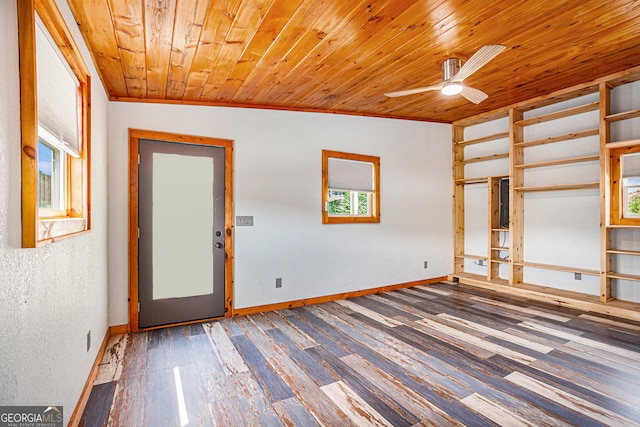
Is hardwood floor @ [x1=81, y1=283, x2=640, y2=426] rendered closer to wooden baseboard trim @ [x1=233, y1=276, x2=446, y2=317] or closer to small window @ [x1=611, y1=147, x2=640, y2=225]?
wooden baseboard trim @ [x1=233, y1=276, x2=446, y2=317]

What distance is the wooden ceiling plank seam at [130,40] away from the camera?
6.94 ft

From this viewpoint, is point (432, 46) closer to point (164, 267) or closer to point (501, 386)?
point (501, 386)

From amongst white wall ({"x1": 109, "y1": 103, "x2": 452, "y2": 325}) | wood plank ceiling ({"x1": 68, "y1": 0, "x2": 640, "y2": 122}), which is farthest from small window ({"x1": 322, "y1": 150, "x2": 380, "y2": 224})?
wood plank ceiling ({"x1": 68, "y1": 0, "x2": 640, "y2": 122})

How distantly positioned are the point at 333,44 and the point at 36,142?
2.20 metres

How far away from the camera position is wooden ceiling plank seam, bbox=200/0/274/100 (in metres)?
2.17

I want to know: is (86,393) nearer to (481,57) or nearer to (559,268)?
(481,57)

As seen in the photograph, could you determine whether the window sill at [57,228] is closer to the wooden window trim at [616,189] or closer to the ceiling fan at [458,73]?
the ceiling fan at [458,73]

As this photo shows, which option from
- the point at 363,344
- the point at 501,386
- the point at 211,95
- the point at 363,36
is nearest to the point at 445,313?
the point at 363,344

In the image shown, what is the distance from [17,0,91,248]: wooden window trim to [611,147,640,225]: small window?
528cm

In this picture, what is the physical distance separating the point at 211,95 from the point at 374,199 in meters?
2.69

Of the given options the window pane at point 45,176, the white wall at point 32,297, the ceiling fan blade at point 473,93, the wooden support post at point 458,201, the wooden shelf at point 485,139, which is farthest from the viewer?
the wooden support post at point 458,201

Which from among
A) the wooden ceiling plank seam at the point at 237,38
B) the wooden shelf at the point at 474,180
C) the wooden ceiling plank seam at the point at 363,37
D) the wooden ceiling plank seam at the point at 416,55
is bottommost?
the wooden shelf at the point at 474,180

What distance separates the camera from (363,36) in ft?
8.50

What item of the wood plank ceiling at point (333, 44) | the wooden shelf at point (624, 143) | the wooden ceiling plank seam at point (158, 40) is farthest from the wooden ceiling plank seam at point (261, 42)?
the wooden shelf at point (624, 143)
